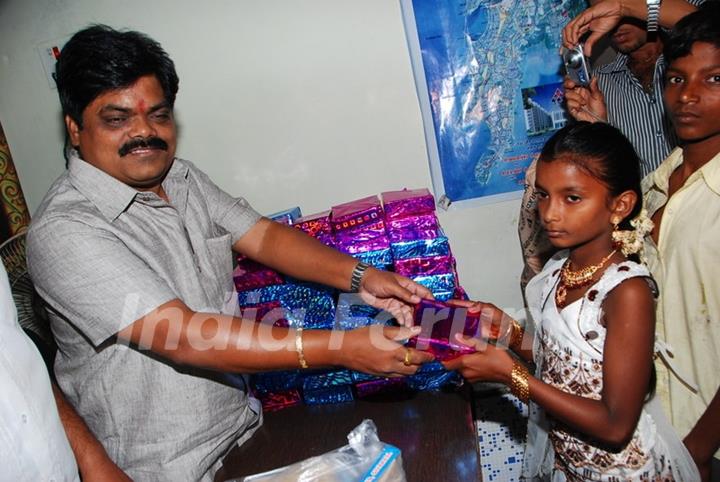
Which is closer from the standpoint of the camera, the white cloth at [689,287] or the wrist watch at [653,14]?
the white cloth at [689,287]

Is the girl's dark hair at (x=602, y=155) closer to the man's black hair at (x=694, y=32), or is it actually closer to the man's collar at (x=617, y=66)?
the man's black hair at (x=694, y=32)

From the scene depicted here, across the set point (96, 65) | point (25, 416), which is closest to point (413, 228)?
point (96, 65)

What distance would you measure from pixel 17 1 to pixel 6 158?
2.48 feet

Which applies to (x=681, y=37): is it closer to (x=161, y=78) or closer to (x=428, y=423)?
(x=428, y=423)

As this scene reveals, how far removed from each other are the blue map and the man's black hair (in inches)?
28.5

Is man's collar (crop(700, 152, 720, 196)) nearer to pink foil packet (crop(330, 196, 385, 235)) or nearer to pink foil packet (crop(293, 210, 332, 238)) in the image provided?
pink foil packet (crop(330, 196, 385, 235))

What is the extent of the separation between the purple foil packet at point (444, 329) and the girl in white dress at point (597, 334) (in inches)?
1.4

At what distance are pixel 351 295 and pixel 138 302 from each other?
0.78 metres

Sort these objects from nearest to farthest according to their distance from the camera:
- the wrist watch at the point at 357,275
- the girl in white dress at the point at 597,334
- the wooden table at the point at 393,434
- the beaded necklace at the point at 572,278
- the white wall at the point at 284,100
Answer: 1. the girl in white dress at the point at 597,334
2. the beaded necklace at the point at 572,278
3. the wooden table at the point at 393,434
4. the wrist watch at the point at 357,275
5. the white wall at the point at 284,100

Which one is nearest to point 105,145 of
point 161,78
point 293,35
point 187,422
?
point 161,78

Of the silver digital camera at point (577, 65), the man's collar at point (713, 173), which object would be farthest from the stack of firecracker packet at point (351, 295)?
the man's collar at point (713, 173)

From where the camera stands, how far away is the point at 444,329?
1472mm

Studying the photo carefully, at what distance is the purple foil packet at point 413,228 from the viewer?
1.91 metres

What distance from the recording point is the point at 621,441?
1316 millimetres
